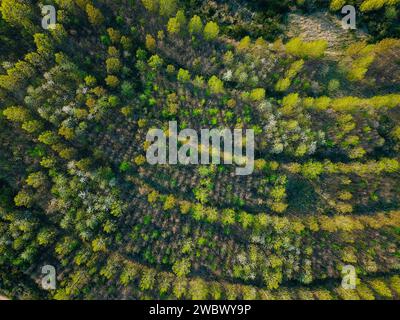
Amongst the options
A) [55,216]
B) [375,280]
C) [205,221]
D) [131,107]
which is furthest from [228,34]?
[375,280]

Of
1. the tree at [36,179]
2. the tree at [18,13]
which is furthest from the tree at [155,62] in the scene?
the tree at [36,179]

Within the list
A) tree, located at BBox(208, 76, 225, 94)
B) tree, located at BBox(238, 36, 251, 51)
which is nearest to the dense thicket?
tree, located at BBox(208, 76, 225, 94)

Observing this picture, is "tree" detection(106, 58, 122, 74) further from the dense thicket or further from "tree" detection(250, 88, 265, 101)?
"tree" detection(250, 88, 265, 101)

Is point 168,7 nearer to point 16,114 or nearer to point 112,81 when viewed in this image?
point 112,81

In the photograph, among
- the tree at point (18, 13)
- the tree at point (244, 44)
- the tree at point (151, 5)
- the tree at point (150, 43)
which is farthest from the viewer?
the tree at point (244, 44)

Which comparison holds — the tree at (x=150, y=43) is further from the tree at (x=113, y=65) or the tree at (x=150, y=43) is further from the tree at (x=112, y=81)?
the tree at (x=112, y=81)

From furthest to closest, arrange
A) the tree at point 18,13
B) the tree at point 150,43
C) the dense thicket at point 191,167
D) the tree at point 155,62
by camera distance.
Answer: the tree at point 155,62 → the tree at point 150,43 → the dense thicket at point 191,167 → the tree at point 18,13
